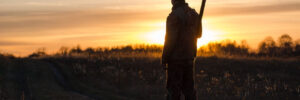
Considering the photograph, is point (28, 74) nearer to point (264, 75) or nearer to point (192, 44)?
point (264, 75)

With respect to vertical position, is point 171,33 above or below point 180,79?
above

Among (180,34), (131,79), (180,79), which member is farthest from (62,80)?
(180,34)

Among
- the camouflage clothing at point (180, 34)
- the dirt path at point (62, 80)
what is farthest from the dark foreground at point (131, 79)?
the camouflage clothing at point (180, 34)

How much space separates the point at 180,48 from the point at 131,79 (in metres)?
10.8

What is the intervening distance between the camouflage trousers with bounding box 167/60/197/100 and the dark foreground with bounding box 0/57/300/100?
5.83 metres

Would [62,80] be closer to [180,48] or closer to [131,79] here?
[131,79]

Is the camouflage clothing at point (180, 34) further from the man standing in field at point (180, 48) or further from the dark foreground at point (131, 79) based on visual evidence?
the dark foreground at point (131, 79)

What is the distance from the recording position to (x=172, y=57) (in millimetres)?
11484

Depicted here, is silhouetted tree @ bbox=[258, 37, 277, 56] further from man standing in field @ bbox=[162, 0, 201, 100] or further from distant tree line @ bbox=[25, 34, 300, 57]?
man standing in field @ bbox=[162, 0, 201, 100]

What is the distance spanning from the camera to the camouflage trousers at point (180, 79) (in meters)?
11.6

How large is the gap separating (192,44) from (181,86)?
0.87 metres

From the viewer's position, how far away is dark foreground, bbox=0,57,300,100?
18922mm

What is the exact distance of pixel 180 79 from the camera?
1169 cm

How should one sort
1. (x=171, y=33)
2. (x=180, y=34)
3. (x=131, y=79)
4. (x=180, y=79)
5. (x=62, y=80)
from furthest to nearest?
(x=131, y=79)
(x=62, y=80)
(x=180, y=79)
(x=180, y=34)
(x=171, y=33)
